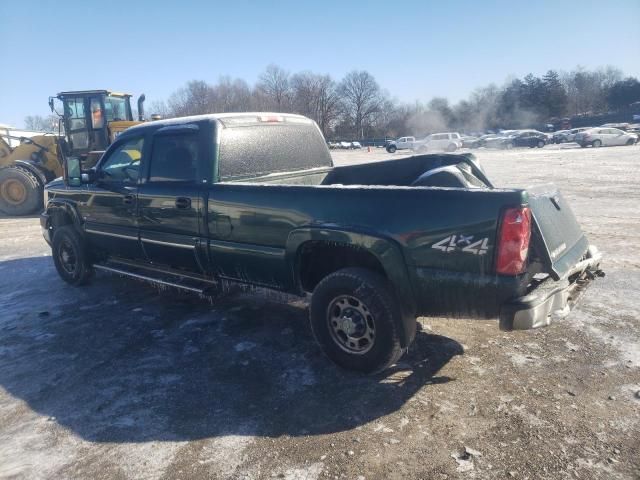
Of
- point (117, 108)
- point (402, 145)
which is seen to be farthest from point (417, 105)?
point (117, 108)

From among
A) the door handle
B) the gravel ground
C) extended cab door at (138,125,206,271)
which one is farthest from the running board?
the door handle

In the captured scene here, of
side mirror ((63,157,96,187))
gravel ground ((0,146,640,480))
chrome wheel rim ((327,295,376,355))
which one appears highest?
side mirror ((63,157,96,187))

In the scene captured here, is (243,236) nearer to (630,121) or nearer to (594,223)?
(594,223)

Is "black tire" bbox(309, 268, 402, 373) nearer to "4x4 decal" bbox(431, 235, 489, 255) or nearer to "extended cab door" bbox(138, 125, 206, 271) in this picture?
"4x4 decal" bbox(431, 235, 489, 255)

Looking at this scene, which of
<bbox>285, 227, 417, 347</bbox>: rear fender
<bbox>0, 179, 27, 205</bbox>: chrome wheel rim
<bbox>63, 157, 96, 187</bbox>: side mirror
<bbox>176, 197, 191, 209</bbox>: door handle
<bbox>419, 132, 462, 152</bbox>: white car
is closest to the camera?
<bbox>285, 227, 417, 347</bbox>: rear fender

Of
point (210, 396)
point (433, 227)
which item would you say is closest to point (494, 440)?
point (433, 227)

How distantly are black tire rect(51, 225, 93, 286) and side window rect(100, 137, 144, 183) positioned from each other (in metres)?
1.02

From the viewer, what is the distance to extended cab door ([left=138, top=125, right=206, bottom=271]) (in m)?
4.75

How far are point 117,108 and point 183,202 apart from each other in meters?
11.1

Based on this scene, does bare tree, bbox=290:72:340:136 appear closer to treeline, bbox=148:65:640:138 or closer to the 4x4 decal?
treeline, bbox=148:65:640:138

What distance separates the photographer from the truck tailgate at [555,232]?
10.9 feet

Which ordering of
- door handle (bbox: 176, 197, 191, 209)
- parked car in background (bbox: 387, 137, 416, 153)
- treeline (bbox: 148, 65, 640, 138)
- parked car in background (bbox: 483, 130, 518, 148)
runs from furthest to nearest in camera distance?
treeline (bbox: 148, 65, 640, 138) → parked car in background (bbox: 387, 137, 416, 153) → parked car in background (bbox: 483, 130, 518, 148) → door handle (bbox: 176, 197, 191, 209)

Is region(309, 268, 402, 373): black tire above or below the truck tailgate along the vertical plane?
below

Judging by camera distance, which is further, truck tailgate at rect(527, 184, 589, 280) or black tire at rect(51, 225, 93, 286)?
black tire at rect(51, 225, 93, 286)
